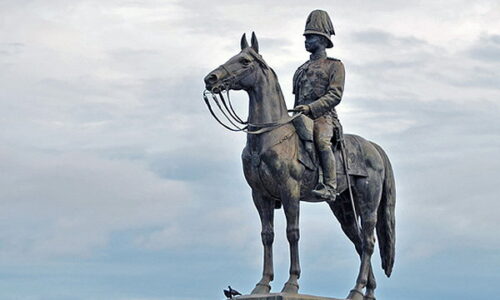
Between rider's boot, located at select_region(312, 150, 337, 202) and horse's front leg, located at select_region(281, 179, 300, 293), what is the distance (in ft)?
1.44

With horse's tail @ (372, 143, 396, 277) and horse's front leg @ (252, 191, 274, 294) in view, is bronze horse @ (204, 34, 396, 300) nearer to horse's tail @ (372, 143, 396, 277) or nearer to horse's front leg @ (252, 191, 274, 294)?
horse's front leg @ (252, 191, 274, 294)

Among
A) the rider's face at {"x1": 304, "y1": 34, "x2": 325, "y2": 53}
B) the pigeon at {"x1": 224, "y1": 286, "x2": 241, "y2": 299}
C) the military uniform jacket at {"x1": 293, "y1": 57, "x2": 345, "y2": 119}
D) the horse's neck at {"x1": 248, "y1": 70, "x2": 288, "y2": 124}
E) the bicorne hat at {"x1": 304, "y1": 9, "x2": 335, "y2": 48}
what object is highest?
the bicorne hat at {"x1": 304, "y1": 9, "x2": 335, "y2": 48}

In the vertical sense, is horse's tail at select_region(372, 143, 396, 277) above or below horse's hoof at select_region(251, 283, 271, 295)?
above

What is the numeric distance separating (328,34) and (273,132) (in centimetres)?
226

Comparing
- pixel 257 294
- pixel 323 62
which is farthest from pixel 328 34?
pixel 257 294

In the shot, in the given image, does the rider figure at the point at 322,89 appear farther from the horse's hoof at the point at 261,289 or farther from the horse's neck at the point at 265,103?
the horse's hoof at the point at 261,289

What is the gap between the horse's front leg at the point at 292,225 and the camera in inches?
1091

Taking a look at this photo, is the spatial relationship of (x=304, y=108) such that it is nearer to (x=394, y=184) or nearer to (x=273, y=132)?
(x=273, y=132)

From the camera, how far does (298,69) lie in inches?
1152

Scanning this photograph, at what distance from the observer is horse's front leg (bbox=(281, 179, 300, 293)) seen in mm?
27719

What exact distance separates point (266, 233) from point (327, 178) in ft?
4.45

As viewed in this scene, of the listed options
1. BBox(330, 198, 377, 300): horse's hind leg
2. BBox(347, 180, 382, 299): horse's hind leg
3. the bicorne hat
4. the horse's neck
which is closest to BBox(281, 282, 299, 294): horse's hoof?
BBox(347, 180, 382, 299): horse's hind leg

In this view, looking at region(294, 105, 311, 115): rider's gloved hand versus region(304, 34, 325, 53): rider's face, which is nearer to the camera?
region(294, 105, 311, 115): rider's gloved hand

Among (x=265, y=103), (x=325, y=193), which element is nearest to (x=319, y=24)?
(x=265, y=103)
